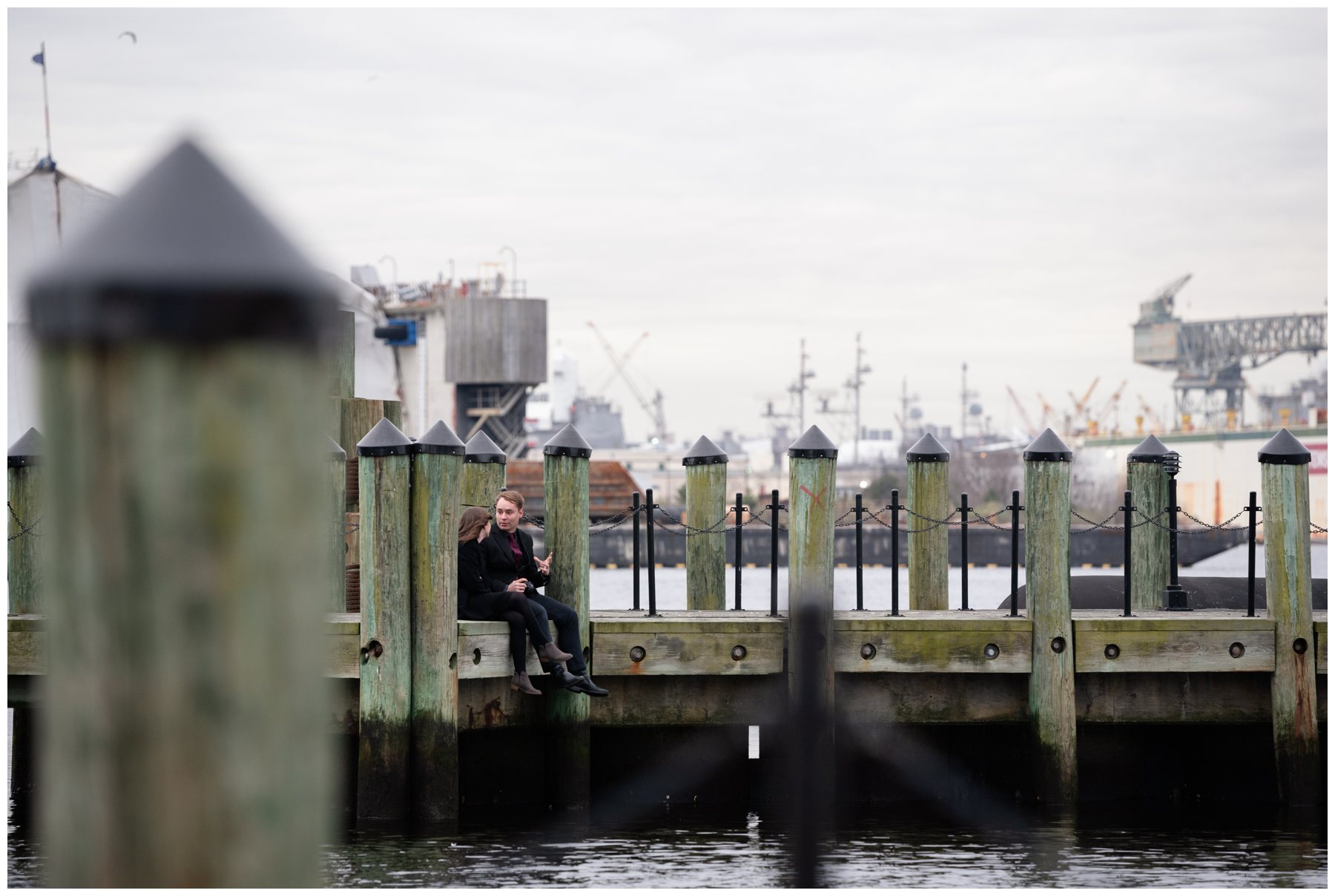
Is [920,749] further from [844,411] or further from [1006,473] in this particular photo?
[844,411]

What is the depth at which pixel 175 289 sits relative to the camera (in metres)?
2.30

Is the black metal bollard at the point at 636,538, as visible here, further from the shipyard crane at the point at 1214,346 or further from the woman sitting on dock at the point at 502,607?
the shipyard crane at the point at 1214,346

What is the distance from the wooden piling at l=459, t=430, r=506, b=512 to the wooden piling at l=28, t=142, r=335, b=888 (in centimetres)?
972

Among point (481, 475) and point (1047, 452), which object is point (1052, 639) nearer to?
point (1047, 452)

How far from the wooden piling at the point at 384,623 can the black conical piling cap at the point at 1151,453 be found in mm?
6780

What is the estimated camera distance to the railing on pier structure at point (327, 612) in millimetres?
2316

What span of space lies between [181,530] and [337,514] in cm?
1040

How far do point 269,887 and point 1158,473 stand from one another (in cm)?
1211

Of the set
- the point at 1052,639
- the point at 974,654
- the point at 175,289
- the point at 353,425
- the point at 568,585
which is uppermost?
the point at 353,425

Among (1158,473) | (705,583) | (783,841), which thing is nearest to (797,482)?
(705,583)

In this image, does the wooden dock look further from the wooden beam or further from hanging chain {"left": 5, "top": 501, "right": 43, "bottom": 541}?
hanging chain {"left": 5, "top": 501, "right": 43, "bottom": 541}

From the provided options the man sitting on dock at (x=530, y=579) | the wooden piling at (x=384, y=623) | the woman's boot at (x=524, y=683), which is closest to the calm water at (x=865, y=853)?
the wooden piling at (x=384, y=623)

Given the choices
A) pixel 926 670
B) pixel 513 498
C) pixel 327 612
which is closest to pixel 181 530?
pixel 327 612

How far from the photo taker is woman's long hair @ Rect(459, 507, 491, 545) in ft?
37.0
